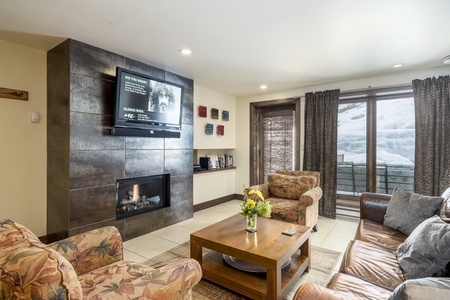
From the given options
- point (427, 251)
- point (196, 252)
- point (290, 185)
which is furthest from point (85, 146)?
point (427, 251)

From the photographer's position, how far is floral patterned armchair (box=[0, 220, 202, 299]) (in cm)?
79

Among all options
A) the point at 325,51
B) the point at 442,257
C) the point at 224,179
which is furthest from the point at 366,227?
the point at 224,179

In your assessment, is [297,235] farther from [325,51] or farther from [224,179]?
[224,179]

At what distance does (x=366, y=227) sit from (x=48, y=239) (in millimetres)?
3772

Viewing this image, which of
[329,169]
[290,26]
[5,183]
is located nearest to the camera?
[290,26]

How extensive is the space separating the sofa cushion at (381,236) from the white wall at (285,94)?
93.8 inches

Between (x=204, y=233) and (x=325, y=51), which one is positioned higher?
(x=325, y=51)

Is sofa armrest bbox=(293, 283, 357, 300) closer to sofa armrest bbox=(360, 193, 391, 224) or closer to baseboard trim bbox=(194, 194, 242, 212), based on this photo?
sofa armrest bbox=(360, 193, 391, 224)

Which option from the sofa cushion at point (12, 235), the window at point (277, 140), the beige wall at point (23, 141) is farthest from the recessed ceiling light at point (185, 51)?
the window at point (277, 140)

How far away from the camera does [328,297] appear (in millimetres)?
1118

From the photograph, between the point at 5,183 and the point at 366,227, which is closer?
the point at 366,227

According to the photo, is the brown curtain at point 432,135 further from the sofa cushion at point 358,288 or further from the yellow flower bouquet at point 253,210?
the sofa cushion at point 358,288

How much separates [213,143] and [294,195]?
208cm

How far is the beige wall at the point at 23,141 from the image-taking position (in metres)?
→ 2.66
